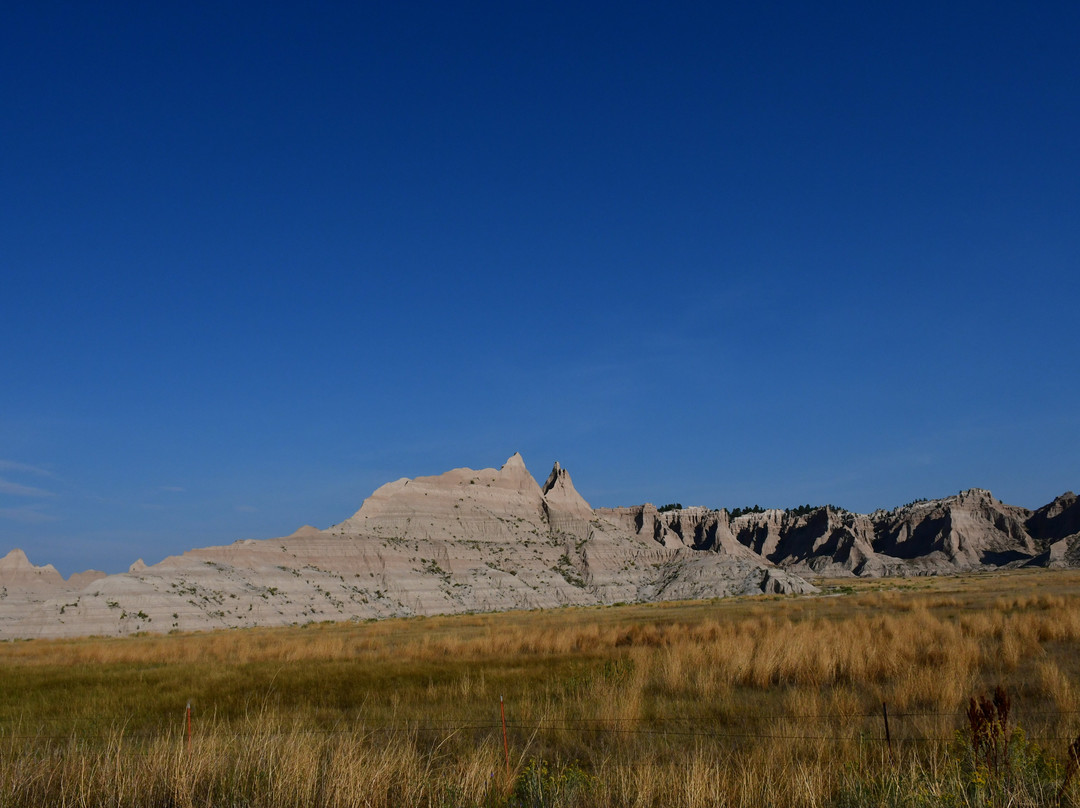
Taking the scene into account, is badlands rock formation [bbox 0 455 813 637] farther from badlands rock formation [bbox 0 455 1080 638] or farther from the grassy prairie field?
the grassy prairie field

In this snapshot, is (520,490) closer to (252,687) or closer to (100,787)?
(252,687)

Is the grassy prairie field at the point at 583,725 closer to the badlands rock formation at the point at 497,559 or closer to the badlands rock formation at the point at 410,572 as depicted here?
the badlands rock formation at the point at 410,572

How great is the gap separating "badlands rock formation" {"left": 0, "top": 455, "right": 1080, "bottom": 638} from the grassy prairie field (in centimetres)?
4101

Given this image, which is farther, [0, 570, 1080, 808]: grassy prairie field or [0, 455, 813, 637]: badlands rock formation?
[0, 455, 813, 637]: badlands rock formation

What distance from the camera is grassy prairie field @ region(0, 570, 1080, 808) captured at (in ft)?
19.3

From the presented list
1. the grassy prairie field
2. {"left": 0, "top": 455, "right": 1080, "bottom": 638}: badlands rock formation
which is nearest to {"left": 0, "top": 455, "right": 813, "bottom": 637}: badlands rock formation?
{"left": 0, "top": 455, "right": 1080, "bottom": 638}: badlands rock formation

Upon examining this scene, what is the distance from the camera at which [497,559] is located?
90938 millimetres

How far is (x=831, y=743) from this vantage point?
24.7 feet

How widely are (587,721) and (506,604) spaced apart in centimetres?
6776

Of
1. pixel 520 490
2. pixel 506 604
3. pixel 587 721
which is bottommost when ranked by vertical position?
pixel 506 604

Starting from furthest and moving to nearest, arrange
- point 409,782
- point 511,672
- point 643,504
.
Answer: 1. point 643,504
2. point 511,672
3. point 409,782

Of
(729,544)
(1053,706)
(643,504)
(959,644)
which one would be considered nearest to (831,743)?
(1053,706)

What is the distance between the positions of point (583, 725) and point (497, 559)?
83.3 metres

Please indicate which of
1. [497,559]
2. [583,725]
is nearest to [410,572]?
[497,559]
